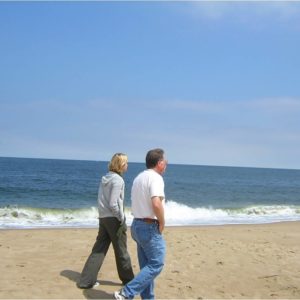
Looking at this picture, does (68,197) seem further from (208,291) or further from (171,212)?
(208,291)

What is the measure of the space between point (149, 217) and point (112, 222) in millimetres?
1008

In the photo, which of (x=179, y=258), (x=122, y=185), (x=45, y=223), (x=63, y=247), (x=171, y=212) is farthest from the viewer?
(x=171, y=212)

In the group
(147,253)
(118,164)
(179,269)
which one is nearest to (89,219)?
(179,269)

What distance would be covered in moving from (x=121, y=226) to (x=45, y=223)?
10.2 meters

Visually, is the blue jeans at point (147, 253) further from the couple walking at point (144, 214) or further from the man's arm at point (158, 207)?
the man's arm at point (158, 207)

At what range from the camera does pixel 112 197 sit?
17.4 ft

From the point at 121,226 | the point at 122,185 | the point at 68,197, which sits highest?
the point at 122,185

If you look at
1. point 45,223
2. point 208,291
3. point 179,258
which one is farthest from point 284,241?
point 45,223

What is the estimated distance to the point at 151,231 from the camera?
4578mm

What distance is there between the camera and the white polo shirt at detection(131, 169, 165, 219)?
450 centimetres

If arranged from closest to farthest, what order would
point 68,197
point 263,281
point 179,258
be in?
point 263,281 < point 179,258 < point 68,197

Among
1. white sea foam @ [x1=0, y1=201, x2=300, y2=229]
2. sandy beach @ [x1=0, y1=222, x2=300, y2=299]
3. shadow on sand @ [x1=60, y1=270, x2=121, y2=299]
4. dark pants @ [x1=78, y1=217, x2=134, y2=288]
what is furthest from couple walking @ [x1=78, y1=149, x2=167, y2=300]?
white sea foam @ [x1=0, y1=201, x2=300, y2=229]

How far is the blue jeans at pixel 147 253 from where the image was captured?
15.1 ft

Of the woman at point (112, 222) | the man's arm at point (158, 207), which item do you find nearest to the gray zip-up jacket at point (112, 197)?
the woman at point (112, 222)
